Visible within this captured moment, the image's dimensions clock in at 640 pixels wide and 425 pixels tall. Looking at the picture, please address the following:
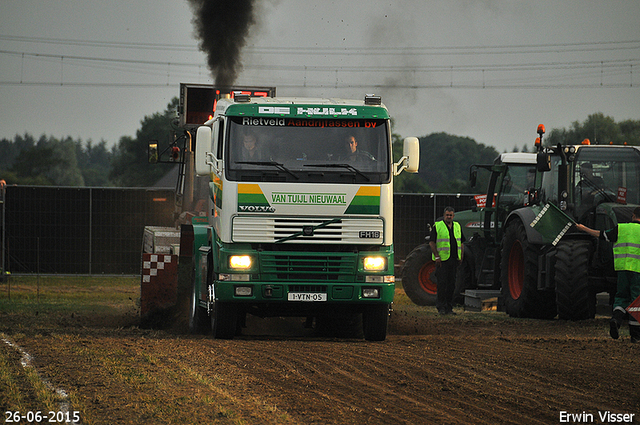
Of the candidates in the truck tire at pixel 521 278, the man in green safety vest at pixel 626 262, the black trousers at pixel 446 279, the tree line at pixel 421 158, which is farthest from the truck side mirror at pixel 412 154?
the tree line at pixel 421 158

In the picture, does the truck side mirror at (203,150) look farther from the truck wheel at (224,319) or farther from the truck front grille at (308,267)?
the truck wheel at (224,319)

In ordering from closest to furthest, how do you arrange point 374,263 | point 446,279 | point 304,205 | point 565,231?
point 304,205 < point 374,263 < point 565,231 < point 446,279

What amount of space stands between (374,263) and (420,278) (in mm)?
9533

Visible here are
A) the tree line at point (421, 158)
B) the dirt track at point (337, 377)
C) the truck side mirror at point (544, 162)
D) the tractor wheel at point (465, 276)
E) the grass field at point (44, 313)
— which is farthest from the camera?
the tree line at point (421, 158)

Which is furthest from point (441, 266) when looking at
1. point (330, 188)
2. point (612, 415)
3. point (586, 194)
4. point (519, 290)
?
point (612, 415)

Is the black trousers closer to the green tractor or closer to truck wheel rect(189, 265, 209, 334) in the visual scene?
the green tractor

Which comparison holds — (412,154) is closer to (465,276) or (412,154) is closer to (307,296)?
(307,296)

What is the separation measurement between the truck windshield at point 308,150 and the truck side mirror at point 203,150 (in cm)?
44

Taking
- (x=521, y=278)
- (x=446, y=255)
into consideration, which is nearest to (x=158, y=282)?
(x=446, y=255)

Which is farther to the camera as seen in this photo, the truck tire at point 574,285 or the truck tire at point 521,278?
the truck tire at point 521,278

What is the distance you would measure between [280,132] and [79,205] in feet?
51.0

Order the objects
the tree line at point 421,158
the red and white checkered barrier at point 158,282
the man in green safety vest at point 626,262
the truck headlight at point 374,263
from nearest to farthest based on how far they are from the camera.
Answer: the truck headlight at point 374,263 → the man in green safety vest at point 626,262 → the red and white checkered barrier at point 158,282 → the tree line at point 421,158

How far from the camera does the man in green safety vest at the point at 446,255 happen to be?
18.3 metres

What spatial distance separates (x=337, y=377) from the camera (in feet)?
30.2
